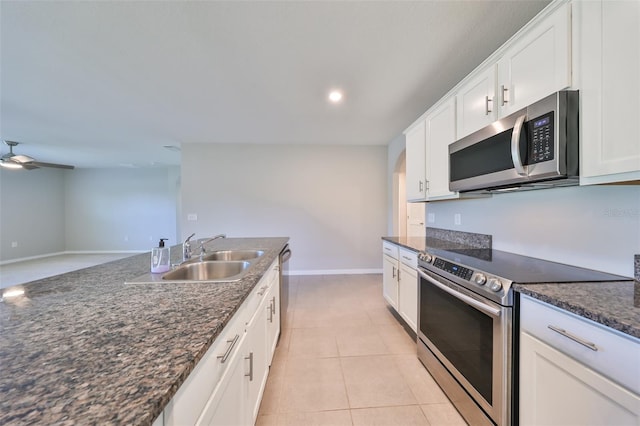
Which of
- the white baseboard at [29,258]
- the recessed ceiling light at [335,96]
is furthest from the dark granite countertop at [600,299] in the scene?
the white baseboard at [29,258]

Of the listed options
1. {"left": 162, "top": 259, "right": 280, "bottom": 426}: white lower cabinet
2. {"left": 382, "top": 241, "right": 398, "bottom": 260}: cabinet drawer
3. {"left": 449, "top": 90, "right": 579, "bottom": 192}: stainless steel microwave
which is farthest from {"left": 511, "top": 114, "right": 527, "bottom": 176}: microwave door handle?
{"left": 162, "top": 259, "right": 280, "bottom": 426}: white lower cabinet

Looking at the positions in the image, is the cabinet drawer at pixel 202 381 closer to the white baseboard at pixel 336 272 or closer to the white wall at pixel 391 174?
the white baseboard at pixel 336 272

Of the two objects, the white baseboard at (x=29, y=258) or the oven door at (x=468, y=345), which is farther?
the white baseboard at (x=29, y=258)

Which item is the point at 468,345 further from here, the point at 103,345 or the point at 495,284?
the point at 103,345

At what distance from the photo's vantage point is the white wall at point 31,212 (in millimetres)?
6059

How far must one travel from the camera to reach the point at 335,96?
2.76m

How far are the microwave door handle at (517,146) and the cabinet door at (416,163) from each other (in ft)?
3.69

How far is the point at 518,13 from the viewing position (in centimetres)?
162

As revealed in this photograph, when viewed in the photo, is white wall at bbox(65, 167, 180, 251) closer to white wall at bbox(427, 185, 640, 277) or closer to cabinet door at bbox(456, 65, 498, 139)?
cabinet door at bbox(456, 65, 498, 139)

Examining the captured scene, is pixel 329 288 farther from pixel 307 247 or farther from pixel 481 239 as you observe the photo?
pixel 481 239

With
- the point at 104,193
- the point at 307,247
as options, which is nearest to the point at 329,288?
the point at 307,247

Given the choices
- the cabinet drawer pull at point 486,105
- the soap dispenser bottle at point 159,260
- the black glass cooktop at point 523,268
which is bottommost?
the black glass cooktop at point 523,268

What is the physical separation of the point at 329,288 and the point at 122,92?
3596 millimetres

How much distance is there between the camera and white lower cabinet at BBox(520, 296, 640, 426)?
756 mm
